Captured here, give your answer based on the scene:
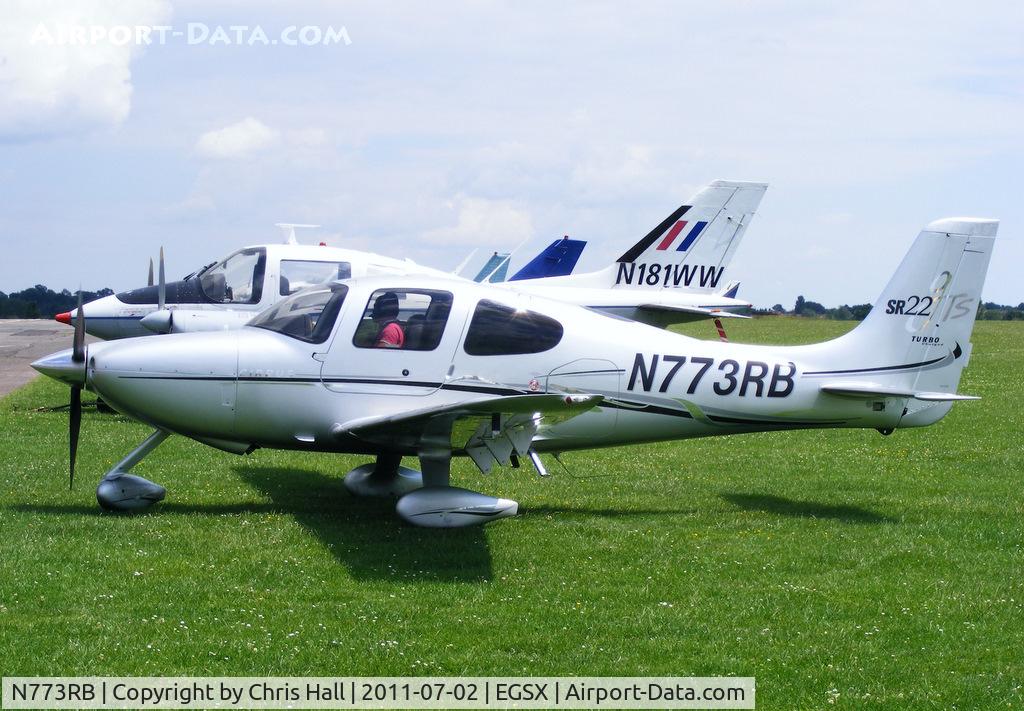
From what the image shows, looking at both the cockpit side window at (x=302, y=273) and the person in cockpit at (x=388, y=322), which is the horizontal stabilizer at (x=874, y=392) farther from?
the cockpit side window at (x=302, y=273)

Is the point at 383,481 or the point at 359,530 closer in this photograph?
the point at 359,530

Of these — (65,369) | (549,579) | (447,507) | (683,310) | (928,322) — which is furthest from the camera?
(683,310)

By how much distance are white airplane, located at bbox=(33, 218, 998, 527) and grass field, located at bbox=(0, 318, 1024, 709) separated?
0.72m

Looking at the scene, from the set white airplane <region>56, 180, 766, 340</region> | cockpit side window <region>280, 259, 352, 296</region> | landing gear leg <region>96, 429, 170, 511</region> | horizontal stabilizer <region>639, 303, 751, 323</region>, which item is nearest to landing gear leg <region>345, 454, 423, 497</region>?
landing gear leg <region>96, 429, 170, 511</region>

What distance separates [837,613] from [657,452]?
7.92 meters

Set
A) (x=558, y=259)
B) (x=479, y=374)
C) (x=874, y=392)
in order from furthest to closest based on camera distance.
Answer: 1. (x=558, y=259)
2. (x=874, y=392)
3. (x=479, y=374)

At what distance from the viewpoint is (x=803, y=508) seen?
36.3 ft

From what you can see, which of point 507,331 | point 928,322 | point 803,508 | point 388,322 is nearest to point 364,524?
point 388,322

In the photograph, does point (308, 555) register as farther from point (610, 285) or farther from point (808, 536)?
point (610, 285)

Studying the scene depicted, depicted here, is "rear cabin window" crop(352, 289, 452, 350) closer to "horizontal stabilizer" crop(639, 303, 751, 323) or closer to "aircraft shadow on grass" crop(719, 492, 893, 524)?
"aircraft shadow on grass" crop(719, 492, 893, 524)

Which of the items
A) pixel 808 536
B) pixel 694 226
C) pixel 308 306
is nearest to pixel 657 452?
pixel 808 536

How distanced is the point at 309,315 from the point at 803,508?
5.14 meters

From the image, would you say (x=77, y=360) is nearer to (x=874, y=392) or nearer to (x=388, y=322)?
(x=388, y=322)

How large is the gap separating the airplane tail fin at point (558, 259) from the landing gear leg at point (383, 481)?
2187 centimetres
